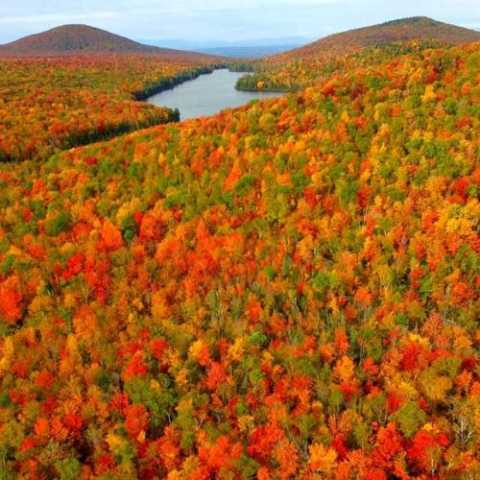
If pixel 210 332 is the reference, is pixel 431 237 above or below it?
above

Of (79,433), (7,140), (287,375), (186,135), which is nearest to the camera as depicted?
(79,433)

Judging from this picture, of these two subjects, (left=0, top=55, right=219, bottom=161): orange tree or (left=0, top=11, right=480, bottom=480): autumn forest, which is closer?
(left=0, top=11, right=480, bottom=480): autumn forest

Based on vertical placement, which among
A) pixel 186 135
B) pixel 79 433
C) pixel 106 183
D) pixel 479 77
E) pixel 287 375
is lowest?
pixel 79 433

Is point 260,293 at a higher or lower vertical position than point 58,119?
lower

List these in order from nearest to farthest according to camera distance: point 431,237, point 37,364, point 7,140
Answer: point 37,364, point 431,237, point 7,140

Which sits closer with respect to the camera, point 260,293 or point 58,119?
point 260,293

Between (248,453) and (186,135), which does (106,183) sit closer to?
(186,135)

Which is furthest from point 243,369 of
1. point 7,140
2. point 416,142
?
point 7,140

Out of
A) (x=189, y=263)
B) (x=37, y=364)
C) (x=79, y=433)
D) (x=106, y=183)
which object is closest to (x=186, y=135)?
(x=106, y=183)

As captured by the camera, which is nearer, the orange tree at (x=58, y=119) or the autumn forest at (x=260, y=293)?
the autumn forest at (x=260, y=293)

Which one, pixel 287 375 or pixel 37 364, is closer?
pixel 287 375

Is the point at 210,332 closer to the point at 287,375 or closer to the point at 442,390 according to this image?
the point at 287,375
